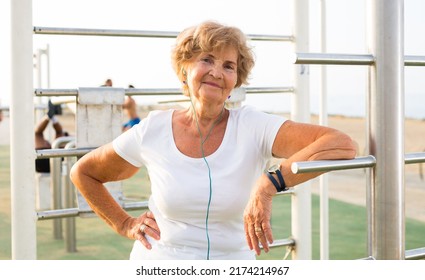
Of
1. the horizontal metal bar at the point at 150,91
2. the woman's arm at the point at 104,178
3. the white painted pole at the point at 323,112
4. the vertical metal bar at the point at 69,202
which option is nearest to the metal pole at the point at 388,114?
the woman's arm at the point at 104,178

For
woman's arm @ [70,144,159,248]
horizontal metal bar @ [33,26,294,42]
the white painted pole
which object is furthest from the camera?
the white painted pole

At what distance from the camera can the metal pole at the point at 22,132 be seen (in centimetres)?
190

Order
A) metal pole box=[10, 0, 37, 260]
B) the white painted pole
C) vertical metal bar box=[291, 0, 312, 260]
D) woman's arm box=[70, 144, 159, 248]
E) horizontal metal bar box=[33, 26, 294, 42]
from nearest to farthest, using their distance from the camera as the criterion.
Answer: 1. woman's arm box=[70, 144, 159, 248]
2. metal pole box=[10, 0, 37, 260]
3. horizontal metal bar box=[33, 26, 294, 42]
4. vertical metal bar box=[291, 0, 312, 260]
5. the white painted pole

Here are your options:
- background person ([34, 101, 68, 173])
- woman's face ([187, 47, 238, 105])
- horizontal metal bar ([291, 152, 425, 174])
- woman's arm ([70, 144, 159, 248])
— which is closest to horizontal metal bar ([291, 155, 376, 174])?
horizontal metal bar ([291, 152, 425, 174])

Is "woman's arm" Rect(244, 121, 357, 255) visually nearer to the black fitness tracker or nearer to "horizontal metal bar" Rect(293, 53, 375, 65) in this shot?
the black fitness tracker

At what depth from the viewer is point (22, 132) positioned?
Result: 75.9 inches

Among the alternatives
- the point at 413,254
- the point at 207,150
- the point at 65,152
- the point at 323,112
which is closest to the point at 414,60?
the point at 413,254

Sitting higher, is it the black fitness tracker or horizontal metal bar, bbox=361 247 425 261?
the black fitness tracker

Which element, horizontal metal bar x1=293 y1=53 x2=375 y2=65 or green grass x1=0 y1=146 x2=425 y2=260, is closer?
horizontal metal bar x1=293 y1=53 x2=375 y2=65

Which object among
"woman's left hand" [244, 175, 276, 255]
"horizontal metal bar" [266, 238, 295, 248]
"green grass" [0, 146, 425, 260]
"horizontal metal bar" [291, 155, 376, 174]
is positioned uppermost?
"horizontal metal bar" [291, 155, 376, 174]

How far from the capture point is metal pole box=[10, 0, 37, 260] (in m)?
1.90

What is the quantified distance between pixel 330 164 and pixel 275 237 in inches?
139

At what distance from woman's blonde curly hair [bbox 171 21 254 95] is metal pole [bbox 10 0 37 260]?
0.56m
